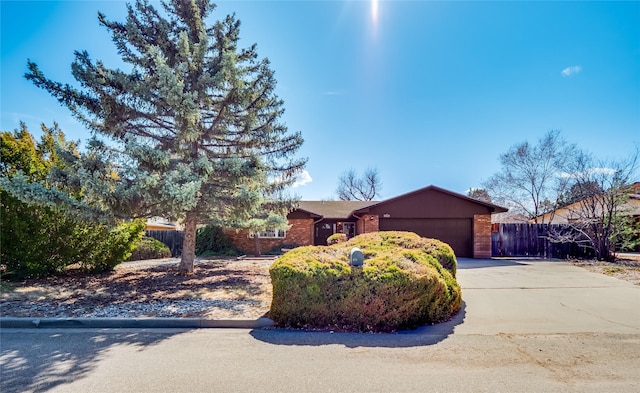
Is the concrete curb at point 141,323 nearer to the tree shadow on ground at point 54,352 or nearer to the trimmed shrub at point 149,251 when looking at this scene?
the tree shadow on ground at point 54,352

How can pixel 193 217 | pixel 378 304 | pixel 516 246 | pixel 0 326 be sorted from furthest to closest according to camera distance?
pixel 516 246
pixel 193 217
pixel 0 326
pixel 378 304

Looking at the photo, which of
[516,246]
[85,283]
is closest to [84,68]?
[85,283]

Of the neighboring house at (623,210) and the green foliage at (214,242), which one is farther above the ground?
the neighboring house at (623,210)

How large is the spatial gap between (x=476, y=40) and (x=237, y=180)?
28.2 feet

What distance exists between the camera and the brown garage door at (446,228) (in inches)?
653

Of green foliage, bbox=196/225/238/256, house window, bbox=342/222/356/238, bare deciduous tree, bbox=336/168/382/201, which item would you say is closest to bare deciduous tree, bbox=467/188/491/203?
bare deciduous tree, bbox=336/168/382/201

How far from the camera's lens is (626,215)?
48.8 ft

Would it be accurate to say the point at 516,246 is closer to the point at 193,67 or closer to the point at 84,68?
the point at 193,67

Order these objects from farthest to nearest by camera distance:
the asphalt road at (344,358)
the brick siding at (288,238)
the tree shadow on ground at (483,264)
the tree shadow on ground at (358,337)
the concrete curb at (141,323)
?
1. the brick siding at (288,238)
2. the tree shadow on ground at (483,264)
3. the concrete curb at (141,323)
4. the tree shadow on ground at (358,337)
5. the asphalt road at (344,358)

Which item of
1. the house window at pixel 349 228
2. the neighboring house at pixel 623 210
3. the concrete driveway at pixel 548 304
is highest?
the neighboring house at pixel 623 210

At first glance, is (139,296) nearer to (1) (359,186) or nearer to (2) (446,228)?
(2) (446,228)

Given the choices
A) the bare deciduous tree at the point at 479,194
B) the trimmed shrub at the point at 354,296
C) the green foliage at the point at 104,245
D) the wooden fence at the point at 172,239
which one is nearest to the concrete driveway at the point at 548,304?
the trimmed shrub at the point at 354,296

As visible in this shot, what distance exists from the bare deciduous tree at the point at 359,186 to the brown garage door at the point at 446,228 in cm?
2172

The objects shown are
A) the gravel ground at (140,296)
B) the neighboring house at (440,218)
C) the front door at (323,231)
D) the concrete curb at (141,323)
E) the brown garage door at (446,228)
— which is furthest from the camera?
the front door at (323,231)
